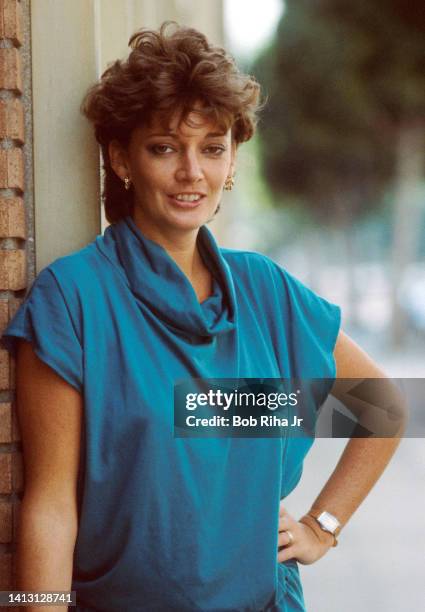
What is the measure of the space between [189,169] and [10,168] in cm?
26

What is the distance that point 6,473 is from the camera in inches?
44.1

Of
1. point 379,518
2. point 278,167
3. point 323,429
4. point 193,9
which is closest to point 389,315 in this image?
point 278,167

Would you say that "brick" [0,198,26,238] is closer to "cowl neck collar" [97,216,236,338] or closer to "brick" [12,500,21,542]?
"cowl neck collar" [97,216,236,338]

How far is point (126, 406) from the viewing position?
1046 millimetres

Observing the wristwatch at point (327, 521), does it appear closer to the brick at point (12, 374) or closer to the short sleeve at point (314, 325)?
the short sleeve at point (314, 325)

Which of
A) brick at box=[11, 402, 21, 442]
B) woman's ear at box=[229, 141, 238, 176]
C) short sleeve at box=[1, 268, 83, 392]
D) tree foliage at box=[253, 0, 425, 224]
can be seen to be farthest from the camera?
tree foliage at box=[253, 0, 425, 224]

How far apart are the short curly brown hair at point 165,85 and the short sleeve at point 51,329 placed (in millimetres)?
257

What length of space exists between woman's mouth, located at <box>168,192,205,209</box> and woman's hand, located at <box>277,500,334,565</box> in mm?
559

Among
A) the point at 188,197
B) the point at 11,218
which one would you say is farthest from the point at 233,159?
the point at 11,218

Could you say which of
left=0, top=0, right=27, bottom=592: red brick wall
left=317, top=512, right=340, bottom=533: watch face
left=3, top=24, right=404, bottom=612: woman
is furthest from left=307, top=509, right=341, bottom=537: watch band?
left=0, top=0, right=27, bottom=592: red brick wall

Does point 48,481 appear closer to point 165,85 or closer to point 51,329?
point 51,329

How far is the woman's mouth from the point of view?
112 cm

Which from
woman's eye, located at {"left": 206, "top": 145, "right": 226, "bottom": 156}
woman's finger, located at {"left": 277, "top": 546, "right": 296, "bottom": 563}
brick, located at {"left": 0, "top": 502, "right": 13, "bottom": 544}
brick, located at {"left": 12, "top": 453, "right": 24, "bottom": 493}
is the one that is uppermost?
woman's eye, located at {"left": 206, "top": 145, "right": 226, "bottom": 156}

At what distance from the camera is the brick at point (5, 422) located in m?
1.11
